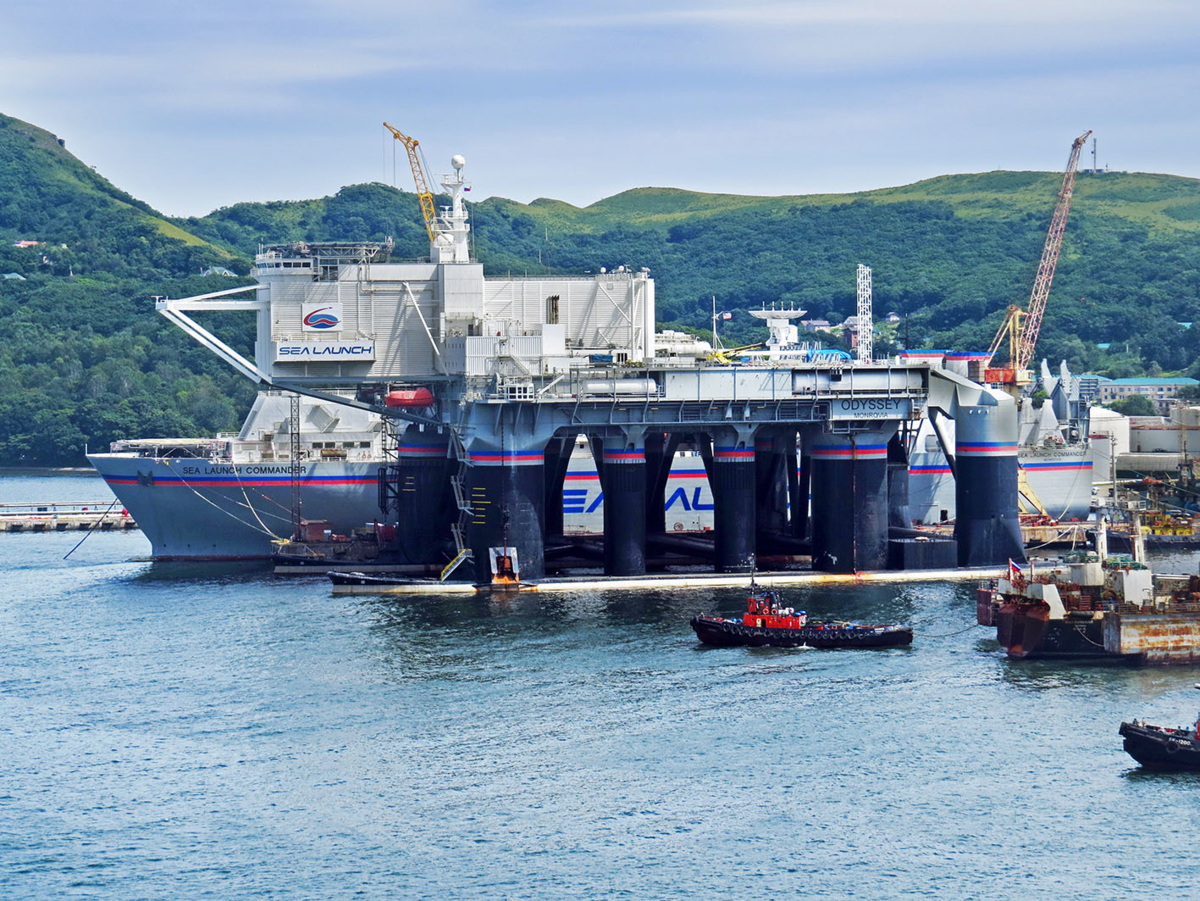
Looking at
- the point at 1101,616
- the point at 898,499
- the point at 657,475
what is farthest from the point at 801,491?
the point at 1101,616

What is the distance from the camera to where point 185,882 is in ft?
145

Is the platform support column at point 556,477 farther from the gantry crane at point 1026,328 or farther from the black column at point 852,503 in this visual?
the gantry crane at point 1026,328

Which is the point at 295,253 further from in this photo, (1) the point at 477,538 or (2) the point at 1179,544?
(2) the point at 1179,544

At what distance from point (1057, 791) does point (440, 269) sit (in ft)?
150

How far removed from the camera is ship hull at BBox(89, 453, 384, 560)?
321ft

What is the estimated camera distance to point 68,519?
422ft

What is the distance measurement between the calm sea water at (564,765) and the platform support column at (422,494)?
14394mm

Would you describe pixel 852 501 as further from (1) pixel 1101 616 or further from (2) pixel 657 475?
(1) pixel 1101 616

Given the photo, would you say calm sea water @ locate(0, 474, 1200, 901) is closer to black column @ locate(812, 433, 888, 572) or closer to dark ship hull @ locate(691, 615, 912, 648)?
dark ship hull @ locate(691, 615, 912, 648)

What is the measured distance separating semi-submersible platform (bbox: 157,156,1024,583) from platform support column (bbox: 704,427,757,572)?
68 millimetres

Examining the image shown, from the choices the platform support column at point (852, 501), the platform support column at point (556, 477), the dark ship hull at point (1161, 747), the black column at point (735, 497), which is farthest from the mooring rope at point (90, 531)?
the dark ship hull at point (1161, 747)

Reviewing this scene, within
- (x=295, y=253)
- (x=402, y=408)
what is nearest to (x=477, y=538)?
(x=402, y=408)

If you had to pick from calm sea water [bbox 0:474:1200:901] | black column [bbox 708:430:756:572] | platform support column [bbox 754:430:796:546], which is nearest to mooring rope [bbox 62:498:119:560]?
calm sea water [bbox 0:474:1200:901]

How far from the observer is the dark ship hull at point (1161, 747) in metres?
51.0
